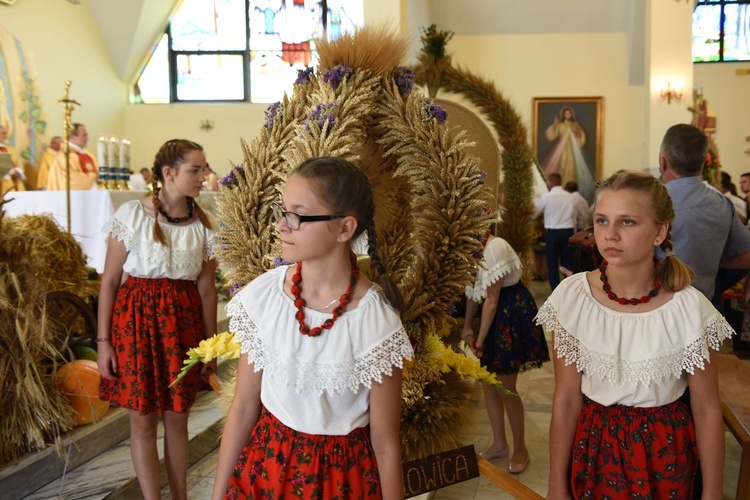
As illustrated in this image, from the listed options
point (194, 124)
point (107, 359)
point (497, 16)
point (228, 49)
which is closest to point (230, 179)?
point (107, 359)

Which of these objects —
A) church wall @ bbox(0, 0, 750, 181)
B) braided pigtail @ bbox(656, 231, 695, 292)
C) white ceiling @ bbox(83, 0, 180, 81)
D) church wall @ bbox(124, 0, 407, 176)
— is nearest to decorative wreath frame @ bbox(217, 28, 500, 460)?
braided pigtail @ bbox(656, 231, 695, 292)

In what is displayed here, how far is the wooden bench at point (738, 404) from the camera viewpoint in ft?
7.77

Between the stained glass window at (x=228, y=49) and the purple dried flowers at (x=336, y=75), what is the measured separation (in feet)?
40.9

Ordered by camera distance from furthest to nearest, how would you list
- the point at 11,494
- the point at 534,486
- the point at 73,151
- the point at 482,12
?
1. the point at 482,12
2. the point at 73,151
3. the point at 534,486
4. the point at 11,494

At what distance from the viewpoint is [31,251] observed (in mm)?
2729

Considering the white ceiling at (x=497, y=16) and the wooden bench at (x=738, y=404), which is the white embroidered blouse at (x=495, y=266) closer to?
the wooden bench at (x=738, y=404)

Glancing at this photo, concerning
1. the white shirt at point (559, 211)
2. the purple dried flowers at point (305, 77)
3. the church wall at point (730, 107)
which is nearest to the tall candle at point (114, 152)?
the purple dried flowers at point (305, 77)

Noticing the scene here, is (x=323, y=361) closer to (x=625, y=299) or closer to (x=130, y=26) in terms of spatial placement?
(x=625, y=299)

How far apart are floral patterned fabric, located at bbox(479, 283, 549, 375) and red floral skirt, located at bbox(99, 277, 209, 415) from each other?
4.85 ft

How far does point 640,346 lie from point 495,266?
1549 millimetres

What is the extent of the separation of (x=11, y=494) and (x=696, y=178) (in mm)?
2799

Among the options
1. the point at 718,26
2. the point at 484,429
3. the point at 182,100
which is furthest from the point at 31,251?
the point at 718,26

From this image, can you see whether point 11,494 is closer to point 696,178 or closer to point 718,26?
point 696,178

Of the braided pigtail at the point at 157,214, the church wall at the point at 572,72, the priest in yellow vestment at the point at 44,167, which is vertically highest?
the church wall at the point at 572,72
